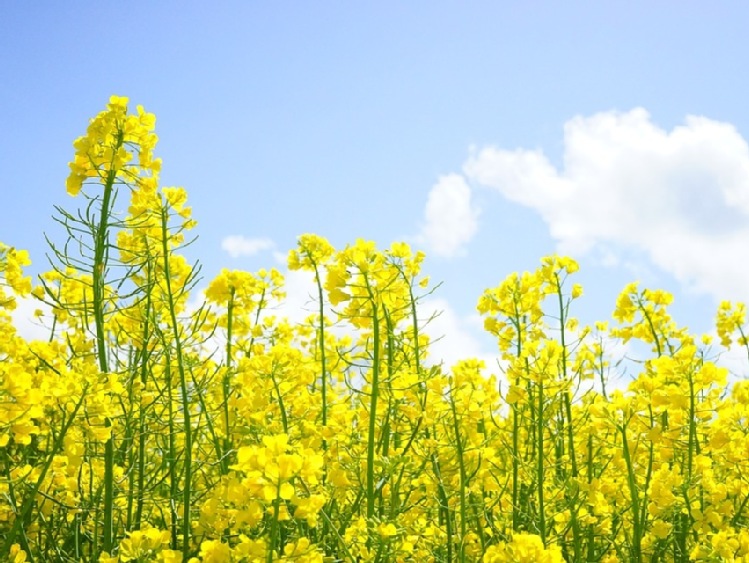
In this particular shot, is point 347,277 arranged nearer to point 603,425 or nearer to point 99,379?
point 99,379

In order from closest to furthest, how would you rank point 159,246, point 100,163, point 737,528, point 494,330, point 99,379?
point 99,379 → point 100,163 → point 159,246 → point 737,528 → point 494,330

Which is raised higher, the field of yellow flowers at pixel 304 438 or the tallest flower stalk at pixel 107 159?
the tallest flower stalk at pixel 107 159

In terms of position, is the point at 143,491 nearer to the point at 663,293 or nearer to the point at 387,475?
the point at 387,475

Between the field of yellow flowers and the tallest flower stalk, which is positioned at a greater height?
the tallest flower stalk

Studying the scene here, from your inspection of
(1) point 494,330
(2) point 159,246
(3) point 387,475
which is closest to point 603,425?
(3) point 387,475

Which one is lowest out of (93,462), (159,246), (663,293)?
(93,462)

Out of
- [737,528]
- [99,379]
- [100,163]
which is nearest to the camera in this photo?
[99,379]

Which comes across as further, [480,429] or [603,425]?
[480,429]

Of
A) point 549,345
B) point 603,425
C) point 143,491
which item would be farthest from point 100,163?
point 603,425

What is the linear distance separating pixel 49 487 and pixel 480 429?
2.35m

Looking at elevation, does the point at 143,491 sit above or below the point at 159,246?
below

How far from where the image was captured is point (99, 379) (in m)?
2.47

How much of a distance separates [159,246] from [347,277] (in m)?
1.01

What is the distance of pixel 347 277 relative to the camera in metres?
2.71
